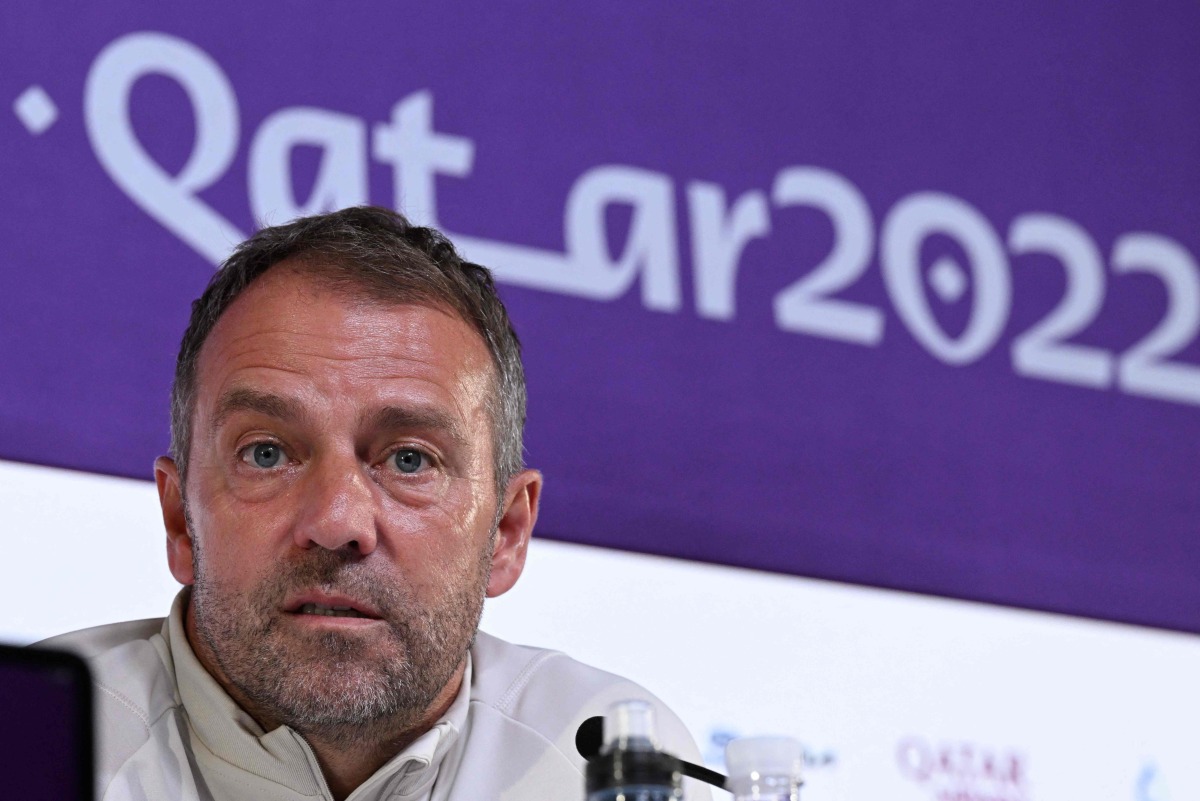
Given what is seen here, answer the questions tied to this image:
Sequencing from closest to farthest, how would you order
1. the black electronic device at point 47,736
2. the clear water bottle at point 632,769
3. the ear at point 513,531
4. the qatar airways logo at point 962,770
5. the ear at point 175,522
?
the black electronic device at point 47,736 → the clear water bottle at point 632,769 → the ear at point 175,522 → the ear at point 513,531 → the qatar airways logo at point 962,770

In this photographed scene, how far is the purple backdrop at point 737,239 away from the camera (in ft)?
8.33

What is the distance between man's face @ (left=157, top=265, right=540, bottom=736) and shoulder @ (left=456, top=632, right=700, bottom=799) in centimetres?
8

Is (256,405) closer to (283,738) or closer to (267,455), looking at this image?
(267,455)

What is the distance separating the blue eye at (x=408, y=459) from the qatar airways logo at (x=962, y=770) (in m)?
1.40

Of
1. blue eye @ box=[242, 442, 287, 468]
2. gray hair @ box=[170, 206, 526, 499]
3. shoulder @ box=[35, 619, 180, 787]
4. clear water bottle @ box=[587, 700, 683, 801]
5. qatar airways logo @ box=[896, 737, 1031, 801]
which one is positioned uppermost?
gray hair @ box=[170, 206, 526, 499]

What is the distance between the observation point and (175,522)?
1.82 m

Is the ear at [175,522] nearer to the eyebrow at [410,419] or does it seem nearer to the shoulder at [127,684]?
the shoulder at [127,684]

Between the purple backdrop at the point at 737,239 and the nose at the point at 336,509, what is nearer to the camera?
the nose at the point at 336,509

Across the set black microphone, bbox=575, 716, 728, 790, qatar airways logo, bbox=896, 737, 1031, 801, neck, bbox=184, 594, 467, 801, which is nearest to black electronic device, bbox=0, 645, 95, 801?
black microphone, bbox=575, 716, 728, 790

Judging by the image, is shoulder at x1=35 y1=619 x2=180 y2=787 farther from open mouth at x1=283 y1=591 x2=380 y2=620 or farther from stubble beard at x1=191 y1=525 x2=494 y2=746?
open mouth at x1=283 y1=591 x2=380 y2=620

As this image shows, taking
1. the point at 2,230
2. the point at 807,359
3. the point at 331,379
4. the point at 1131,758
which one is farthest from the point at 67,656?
the point at 1131,758

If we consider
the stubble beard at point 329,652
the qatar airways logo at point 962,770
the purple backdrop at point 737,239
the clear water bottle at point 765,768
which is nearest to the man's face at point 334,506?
the stubble beard at point 329,652

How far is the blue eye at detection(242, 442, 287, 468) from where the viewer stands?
1.68m

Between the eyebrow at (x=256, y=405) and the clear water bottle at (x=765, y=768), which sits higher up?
the eyebrow at (x=256, y=405)
